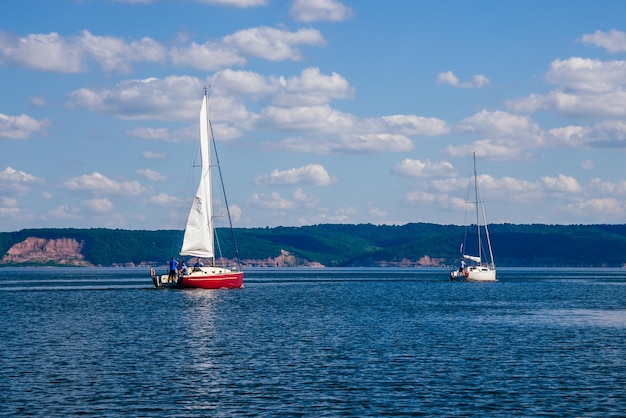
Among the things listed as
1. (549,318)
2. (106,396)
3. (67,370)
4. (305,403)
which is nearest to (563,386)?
(305,403)

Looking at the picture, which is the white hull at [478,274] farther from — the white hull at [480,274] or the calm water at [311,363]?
the calm water at [311,363]

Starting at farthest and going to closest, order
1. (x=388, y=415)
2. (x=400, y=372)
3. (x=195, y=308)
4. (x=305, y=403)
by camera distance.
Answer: (x=195, y=308) → (x=400, y=372) → (x=305, y=403) → (x=388, y=415)

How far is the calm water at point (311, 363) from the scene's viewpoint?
1369 inches

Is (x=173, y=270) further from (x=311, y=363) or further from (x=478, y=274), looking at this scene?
(x=311, y=363)

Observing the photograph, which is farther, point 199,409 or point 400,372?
point 400,372

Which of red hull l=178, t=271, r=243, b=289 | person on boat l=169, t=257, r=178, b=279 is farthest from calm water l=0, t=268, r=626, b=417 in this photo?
person on boat l=169, t=257, r=178, b=279

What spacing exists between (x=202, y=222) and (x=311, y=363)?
6232 cm

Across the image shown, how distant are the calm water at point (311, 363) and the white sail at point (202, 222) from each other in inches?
911

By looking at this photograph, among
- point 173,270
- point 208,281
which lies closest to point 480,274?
point 173,270

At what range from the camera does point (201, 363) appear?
4625cm

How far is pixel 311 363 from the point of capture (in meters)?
46.0

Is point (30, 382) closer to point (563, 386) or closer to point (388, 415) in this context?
point (388, 415)

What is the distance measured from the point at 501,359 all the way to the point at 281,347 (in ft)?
41.9

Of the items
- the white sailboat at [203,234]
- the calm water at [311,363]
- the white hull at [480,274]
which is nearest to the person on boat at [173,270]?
the white sailboat at [203,234]
